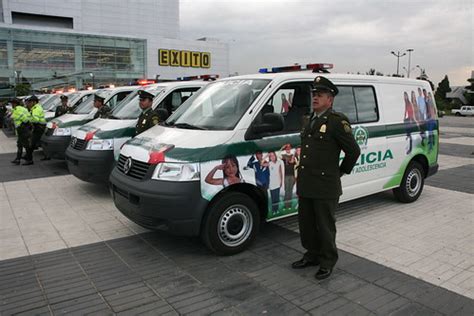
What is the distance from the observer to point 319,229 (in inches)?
158

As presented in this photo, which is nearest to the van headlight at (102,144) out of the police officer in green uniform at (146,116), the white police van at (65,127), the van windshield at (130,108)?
the van windshield at (130,108)

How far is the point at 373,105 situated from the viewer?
594 centimetres

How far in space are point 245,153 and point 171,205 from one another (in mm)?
999

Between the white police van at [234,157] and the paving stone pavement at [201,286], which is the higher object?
the white police van at [234,157]

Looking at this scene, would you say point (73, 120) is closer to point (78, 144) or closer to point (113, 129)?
point (78, 144)

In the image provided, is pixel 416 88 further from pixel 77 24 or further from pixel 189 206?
pixel 77 24

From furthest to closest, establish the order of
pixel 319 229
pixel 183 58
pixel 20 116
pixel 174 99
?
pixel 183 58, pixel 20 116, pixel 174 99, pixel 319 229

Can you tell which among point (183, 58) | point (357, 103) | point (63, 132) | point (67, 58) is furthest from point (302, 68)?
point (183, 58)

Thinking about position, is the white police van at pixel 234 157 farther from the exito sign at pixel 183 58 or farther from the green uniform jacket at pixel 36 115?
the exito sign at pixel 183 58

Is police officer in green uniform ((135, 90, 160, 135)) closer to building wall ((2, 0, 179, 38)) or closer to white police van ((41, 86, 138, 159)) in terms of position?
white police van ((41, 86, 138, 159))

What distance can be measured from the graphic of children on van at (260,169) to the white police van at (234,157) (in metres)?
0.01

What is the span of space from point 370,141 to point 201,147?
274 cm

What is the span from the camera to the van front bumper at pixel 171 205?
4148 millimetres

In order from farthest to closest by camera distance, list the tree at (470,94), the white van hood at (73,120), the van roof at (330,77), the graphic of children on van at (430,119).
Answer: the tree at (470,94) → the white van hood at (73,120) → the graphic of children on van at (430,119) → the van roof at (330,77)
